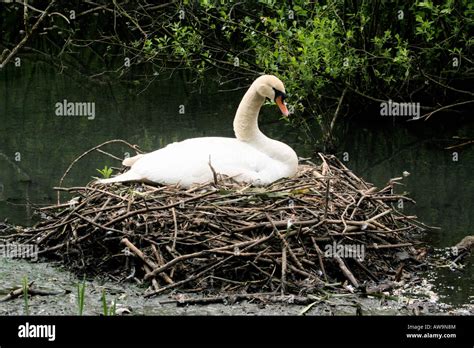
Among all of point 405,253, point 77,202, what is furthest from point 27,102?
point 405,253

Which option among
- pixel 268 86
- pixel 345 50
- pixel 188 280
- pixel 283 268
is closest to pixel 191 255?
pixel 188 280

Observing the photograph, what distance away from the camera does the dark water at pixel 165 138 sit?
10258mm

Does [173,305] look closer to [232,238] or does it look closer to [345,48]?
[232,238]

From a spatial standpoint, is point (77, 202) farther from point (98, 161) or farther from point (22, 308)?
point (98, 161)

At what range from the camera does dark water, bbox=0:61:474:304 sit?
33.7ft

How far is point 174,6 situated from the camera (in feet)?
53.2

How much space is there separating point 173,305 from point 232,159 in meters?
1.89

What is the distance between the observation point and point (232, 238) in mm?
7324

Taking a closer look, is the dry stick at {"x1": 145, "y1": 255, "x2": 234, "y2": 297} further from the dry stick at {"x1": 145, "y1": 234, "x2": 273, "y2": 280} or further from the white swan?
the white swan

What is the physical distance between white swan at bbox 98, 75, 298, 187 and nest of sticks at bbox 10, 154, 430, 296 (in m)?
0.13

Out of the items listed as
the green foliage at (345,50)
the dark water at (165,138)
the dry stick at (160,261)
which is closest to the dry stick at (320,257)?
the dark water at (165,138)

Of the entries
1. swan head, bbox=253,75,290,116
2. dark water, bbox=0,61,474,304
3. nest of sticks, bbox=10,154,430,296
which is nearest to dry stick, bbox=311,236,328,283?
nest of sticks, bbox=10,154,430,296

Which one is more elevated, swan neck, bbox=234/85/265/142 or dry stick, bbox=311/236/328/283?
swan neck, bbox=234/85/265/142

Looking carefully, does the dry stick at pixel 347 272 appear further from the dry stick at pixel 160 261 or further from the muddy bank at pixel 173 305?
the dry stick at pixel 160 261
